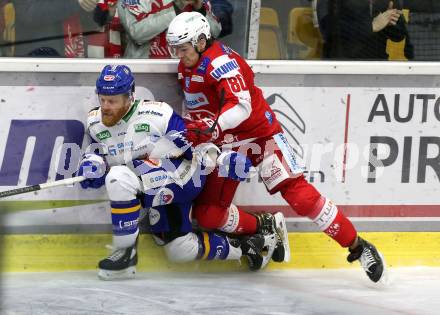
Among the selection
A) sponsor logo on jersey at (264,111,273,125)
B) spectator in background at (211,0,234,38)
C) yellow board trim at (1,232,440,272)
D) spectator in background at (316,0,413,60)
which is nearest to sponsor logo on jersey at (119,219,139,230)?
yellow board trim at (1,232,440,272)

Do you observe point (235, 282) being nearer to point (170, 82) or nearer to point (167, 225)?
point (167, 225)

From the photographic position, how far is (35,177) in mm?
5633

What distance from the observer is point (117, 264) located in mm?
5496

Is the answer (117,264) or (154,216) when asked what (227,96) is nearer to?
(154,216)

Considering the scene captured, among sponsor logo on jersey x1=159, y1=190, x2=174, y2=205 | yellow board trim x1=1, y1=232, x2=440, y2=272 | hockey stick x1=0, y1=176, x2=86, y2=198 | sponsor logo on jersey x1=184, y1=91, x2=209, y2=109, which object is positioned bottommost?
yellow board trim x1=1, y1=232, x2=440, y2=272

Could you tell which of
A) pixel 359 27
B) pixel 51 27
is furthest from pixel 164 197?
pixel 359 27

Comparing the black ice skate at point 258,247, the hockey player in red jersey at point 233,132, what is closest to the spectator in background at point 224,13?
the hockey player in red jersey at point 233,132

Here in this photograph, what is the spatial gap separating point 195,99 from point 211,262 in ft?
3.20

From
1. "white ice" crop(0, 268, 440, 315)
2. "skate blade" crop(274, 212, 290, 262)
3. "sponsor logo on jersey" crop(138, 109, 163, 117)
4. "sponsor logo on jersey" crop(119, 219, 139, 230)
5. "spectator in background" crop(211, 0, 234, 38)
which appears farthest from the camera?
"skate blade" crop(274, 212, 290, 262)

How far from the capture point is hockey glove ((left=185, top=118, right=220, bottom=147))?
540cm

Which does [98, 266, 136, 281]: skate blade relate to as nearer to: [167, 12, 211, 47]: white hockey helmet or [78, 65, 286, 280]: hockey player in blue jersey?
[78, 65, 286, 280]: hockey player in blue jersey

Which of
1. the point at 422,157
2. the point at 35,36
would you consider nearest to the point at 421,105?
the point at 422,157

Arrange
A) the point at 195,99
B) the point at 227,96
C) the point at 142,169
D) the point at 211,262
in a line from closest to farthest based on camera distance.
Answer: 1. the point at 227,96
2. the point at 142,169
3. the point at 195,99
4. the point at 211,262

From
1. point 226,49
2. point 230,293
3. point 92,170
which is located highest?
point 226,49
